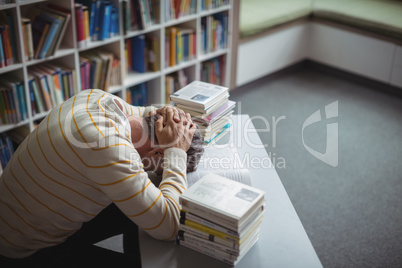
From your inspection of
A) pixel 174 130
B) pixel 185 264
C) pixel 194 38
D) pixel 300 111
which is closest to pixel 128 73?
pixel 194 38

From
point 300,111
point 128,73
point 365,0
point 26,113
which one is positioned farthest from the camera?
point 365,0

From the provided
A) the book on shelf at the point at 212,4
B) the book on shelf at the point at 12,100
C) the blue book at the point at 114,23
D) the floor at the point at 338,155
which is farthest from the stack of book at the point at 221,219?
the book on shelf at the point at 212,4

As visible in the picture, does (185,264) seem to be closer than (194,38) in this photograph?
Yes

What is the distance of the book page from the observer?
1.64 meters

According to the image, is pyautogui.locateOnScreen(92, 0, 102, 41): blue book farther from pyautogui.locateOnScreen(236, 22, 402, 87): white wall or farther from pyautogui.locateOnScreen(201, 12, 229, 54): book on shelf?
pyautogui.locateOnScreen(236, 22, 402, 87): white wall

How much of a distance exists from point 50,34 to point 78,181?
4.61 ft

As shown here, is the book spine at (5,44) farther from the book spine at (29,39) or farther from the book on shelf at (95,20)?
the book on shelf at (95,20)

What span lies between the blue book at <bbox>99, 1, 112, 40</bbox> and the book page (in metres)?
1.30

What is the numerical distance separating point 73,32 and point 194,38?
1003 millimetres

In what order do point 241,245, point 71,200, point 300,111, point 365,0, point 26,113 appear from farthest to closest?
point 365,0
point 300,111
point 26,113
point 71,200
point 241,245

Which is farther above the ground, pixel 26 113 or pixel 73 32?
pixel 73 32

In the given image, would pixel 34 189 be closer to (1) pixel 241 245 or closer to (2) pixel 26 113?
(1) pixel 241 245

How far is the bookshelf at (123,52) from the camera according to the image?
2521mm

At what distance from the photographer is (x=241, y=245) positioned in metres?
1.32
